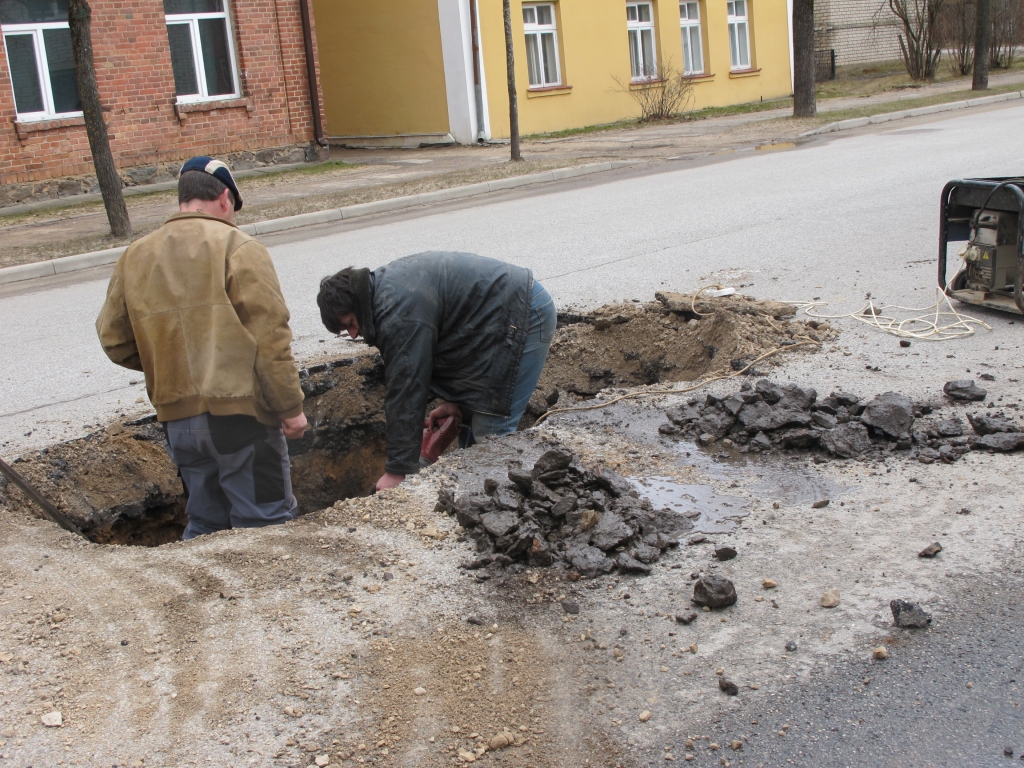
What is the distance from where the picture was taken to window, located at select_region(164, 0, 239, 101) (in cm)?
1772

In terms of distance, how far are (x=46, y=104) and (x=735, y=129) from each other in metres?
13.0

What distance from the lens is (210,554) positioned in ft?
12.7

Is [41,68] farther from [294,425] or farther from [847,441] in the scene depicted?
[847,441]

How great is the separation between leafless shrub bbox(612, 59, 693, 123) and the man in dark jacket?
20.3 m

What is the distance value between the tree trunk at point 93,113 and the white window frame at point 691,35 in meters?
17.6

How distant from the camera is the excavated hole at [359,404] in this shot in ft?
17.2

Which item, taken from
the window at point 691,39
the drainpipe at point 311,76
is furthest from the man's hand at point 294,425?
the window at point 691,39

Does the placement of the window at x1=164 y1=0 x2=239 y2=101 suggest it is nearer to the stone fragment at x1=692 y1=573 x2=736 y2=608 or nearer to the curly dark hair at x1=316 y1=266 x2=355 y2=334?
the curly dark hair at x1=316 y1=266 x2=355 y2=334

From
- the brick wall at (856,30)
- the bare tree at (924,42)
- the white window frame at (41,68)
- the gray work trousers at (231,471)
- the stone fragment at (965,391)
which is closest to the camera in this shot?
the gray work trousers at (231,471)

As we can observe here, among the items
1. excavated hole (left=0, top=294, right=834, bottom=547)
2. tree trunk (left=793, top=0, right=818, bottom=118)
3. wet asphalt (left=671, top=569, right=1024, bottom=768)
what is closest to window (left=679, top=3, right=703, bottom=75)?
tree trunk (left=793, top=0, right=818, bottom=118)

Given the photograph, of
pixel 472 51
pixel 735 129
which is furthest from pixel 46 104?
pixel 735 129

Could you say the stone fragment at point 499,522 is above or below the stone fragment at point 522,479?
below

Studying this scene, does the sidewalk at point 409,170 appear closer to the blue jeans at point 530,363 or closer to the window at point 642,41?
the window at point 642,41

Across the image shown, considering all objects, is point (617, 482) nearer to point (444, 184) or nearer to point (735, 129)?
point (444, 184)
